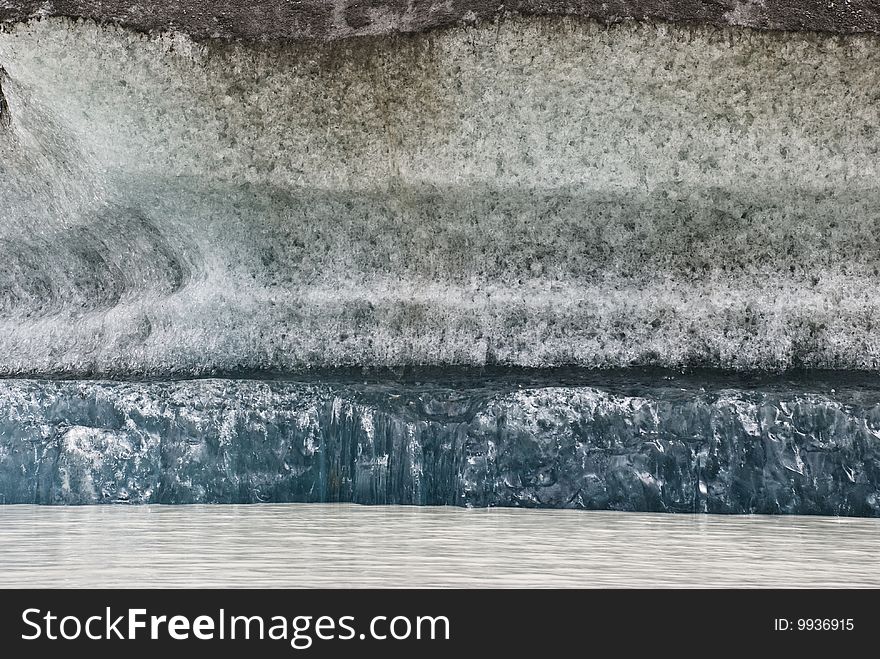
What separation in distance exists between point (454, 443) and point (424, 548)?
0.90 meters

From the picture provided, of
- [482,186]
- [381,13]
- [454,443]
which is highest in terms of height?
[381,13]

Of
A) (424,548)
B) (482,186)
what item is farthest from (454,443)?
(424,548)

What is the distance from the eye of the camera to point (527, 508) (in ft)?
7.44

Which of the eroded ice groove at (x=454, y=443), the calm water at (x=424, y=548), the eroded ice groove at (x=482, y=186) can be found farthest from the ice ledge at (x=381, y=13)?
the calm water at (x=424, y=548)

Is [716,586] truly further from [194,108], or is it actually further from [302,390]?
[194,108]

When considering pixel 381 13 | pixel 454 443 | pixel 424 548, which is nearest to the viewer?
pixel 424 548

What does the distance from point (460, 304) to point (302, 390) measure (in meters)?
0.47

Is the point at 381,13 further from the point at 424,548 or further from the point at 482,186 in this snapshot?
the point at 424,548

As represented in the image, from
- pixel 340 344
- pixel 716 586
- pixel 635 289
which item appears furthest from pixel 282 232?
pixel 716 586

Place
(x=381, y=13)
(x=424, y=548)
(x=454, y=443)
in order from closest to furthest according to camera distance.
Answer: (x=424, y=548) < (x=454, y=443) < (x=381, y=13)

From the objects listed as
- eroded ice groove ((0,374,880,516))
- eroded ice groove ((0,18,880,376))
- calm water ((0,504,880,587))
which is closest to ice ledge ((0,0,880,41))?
eroded ice groove ((0,18,880,376))

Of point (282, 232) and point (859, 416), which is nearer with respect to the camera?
point (859, 416)

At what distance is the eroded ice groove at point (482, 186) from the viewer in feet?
8.36

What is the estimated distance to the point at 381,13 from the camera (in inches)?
102
